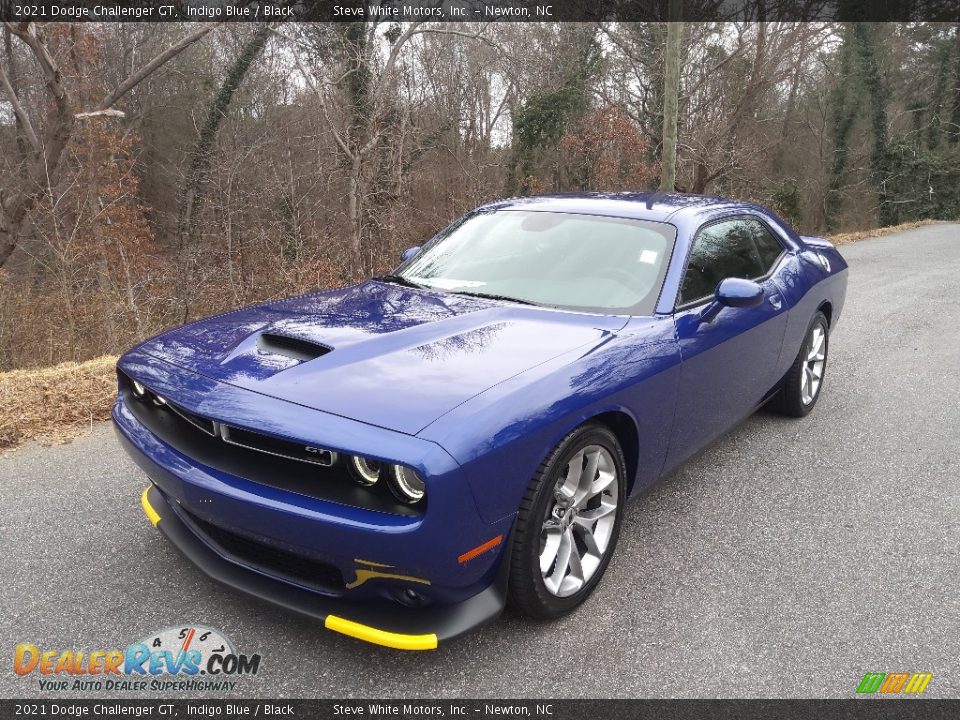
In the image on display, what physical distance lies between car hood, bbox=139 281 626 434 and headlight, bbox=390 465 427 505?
13cm

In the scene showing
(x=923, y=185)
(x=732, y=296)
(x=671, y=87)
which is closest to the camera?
(x=732, y=296)

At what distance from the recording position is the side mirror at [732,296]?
10.6ft

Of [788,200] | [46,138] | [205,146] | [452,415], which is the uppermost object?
[205,146]

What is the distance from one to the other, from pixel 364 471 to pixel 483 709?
810 mm

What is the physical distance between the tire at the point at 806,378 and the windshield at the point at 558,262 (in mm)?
1687

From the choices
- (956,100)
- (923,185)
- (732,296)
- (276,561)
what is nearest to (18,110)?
(276,561)

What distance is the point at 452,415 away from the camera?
2.11 meters

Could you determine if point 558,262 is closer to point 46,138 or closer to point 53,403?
point 53,403

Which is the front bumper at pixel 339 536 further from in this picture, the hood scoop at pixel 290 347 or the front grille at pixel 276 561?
the hood scoop at pixel 290 347

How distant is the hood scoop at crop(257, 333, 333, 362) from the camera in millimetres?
2564

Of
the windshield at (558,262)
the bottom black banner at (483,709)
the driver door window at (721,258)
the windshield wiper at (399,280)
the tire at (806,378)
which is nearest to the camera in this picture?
the bottom black banner at (483,709)

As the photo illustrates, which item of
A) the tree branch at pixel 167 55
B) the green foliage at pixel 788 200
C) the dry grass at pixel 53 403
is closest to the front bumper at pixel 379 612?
the dry grass at pixel 53 403

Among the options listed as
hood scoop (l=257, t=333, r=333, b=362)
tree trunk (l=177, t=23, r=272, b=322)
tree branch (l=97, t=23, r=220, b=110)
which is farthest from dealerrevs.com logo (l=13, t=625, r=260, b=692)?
tree trunk (l=177, t=23, r=272, b=322)

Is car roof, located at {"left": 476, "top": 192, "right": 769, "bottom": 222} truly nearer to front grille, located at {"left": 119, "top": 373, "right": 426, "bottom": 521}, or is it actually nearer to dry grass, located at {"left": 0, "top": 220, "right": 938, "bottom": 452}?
front grille, located at {"left": 119, "top": 373, "right": 426, "bottom": 521}
